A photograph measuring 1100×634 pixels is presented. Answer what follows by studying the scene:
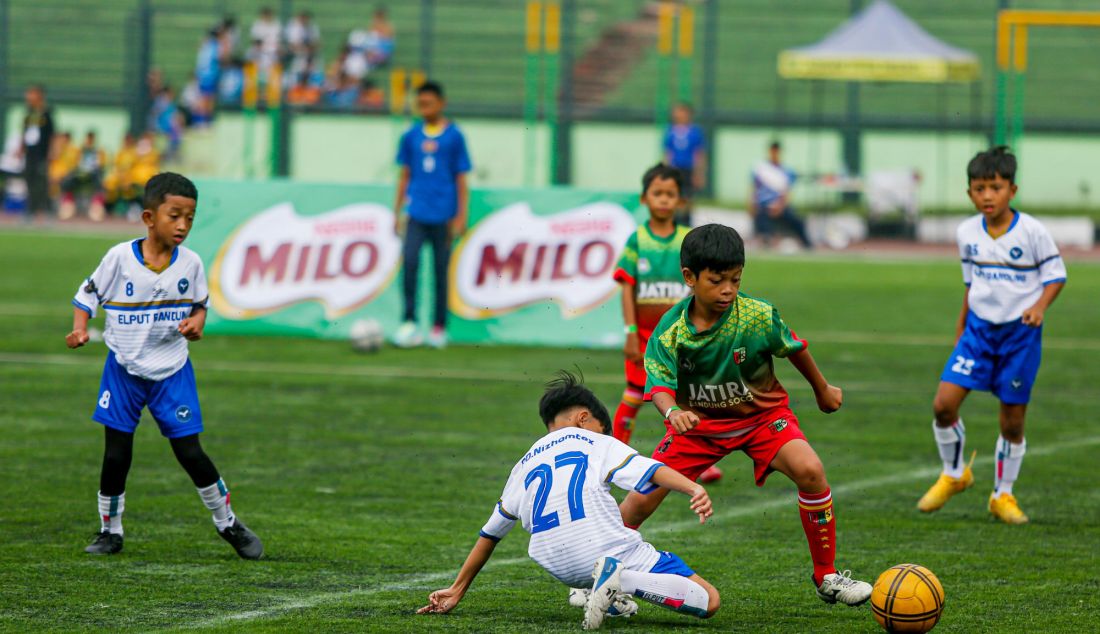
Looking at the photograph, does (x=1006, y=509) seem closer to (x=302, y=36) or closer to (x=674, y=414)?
(x=674, y=414)

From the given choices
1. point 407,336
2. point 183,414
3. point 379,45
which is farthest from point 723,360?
point 379,45

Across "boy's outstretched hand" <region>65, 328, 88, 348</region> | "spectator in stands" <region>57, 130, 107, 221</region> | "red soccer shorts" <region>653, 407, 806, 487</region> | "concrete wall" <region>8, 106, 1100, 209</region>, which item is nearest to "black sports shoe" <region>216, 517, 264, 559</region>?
"boy's outstretched hand" <region>65, 328, 88, 348</region>

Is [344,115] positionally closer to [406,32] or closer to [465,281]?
[406,32]

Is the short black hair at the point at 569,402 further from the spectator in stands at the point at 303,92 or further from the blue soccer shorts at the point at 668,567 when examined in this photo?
the spectator in stands at the point at 303,92

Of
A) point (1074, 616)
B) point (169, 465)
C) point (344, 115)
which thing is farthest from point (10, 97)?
point (1074, 616)

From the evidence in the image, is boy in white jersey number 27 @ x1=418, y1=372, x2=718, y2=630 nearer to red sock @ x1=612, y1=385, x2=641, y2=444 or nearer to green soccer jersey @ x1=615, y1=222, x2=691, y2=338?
red sock @ x1=612, y1=385, x2=641, y2=444

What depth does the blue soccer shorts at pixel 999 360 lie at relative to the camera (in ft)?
26.7

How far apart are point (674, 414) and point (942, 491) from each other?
3.03 meters

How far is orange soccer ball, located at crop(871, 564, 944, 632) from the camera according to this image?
5.62 m

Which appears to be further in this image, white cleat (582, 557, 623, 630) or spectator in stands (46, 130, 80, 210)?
spectator in stands (46, 130, 80, 210)

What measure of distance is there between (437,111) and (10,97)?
21.8 m

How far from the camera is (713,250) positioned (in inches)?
228

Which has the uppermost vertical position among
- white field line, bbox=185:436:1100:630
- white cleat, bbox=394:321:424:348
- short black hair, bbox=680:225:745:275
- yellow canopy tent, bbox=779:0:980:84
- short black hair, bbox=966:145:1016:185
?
yellow canopy tent, bbox=779:0:980:84

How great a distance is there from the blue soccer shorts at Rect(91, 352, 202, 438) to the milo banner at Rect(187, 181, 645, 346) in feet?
26.6
